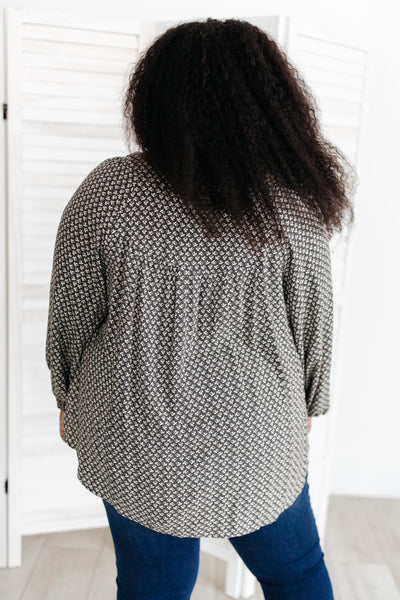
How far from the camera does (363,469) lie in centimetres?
212

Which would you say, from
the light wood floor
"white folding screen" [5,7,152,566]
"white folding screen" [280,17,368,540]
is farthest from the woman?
the light wood floor

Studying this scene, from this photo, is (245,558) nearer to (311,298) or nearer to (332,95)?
(311,298)

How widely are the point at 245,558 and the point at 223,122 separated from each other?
2.29 ft

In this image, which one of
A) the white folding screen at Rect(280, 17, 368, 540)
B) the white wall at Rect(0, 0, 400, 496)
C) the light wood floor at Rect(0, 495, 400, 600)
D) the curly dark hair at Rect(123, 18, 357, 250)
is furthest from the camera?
the white wall at Rect(0, 0, 400, 496)

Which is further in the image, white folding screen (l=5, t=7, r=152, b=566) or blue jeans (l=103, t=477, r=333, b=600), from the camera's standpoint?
white folding screen (l=5, t=7, r=152, b=566)

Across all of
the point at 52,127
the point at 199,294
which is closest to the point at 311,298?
the point at 199,294

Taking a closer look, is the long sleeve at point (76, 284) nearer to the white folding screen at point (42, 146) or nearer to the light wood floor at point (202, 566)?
the white folding screen at point (42, 146)

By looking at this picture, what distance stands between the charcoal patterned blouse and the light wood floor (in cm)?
88

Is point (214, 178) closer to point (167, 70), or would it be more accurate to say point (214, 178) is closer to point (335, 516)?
point (167, 70)

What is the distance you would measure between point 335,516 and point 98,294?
4.94 feet

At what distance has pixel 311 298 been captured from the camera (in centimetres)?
90

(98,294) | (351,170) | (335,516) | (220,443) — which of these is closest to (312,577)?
(220,443)

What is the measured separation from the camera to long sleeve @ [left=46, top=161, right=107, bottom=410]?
32.4 inches

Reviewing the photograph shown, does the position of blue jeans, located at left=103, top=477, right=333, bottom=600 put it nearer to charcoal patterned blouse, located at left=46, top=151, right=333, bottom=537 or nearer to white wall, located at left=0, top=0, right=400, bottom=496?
charcoal patterned blouse, located at left=46, top=151, right=333, bottom=537
